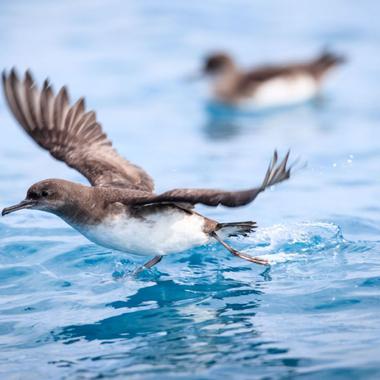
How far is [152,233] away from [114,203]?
15.1 inches

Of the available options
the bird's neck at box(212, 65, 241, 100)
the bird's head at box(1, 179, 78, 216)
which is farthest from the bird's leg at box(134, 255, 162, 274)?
the bird's neck at box(212, 65, 241, 100)

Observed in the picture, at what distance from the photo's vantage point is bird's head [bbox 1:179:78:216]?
24.1 ft

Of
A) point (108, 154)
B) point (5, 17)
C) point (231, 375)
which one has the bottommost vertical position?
point (231, 375)

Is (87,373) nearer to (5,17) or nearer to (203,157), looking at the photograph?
(203,157)

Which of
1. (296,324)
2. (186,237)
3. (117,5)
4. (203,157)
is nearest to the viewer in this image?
(296,324)

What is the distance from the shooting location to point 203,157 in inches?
490

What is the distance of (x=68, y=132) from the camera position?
8.84m

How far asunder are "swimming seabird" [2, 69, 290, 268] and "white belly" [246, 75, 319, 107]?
770 centimetres

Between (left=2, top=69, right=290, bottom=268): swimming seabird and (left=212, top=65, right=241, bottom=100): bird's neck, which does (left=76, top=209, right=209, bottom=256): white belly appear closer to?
(left=2, top=69, right=290, bottom=268): swimming seabird

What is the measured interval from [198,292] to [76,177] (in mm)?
3932

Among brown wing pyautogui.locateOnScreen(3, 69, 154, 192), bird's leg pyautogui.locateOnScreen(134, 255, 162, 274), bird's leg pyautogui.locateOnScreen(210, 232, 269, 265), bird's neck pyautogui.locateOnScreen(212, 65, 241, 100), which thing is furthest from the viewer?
bird's neck pyautogui.locateOnScreen(212, 65, 241, 100)

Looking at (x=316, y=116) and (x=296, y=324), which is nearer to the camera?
(x=296, y=324)

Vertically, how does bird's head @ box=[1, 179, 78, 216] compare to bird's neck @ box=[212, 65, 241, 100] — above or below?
below

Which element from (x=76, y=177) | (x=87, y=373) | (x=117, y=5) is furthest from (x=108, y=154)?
(x=117, y=5)
